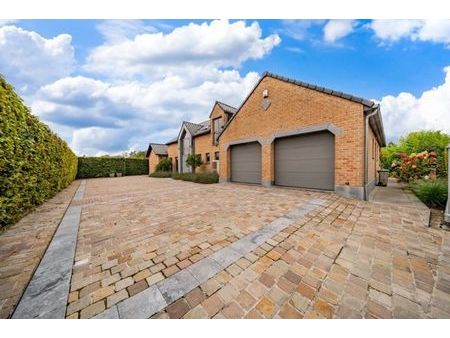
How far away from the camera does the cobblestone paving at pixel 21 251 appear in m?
1.69

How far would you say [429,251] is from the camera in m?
2.51

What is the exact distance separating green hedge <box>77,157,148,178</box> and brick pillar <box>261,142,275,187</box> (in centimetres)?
1985

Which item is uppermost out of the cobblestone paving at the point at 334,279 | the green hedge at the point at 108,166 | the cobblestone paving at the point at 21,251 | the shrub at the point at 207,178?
the green hedge at the point at 108,166

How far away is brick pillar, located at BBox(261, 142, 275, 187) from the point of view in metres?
8.46

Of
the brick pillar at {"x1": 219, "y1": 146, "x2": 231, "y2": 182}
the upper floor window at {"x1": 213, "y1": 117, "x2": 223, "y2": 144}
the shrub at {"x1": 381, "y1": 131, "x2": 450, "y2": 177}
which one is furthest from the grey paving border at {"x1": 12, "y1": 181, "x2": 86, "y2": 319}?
the shrub at {"x1": 381, "y1": 131, "x2": 450, "y2": 177}

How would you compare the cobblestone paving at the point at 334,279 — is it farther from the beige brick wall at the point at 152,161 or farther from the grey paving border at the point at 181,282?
the beige brick wall at the point at 152,161

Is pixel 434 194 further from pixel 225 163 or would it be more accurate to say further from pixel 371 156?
pixel 225 163

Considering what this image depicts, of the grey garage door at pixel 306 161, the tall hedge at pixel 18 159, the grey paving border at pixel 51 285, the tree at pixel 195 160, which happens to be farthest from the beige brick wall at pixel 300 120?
Answer: the tall hedge at pixel 18 159

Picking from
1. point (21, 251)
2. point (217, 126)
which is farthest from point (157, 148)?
point (21, 251)

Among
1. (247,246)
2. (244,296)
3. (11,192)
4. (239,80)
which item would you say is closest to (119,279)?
(244,296)

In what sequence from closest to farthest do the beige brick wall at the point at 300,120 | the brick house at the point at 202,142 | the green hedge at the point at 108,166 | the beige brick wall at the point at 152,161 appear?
the beige brick wall at the point at 300,120 < the brick house at the point at 202,142 < the green hedge at the point at 108,166 < the beige brick wall at the point at 152,161

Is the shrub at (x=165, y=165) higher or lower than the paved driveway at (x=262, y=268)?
higher

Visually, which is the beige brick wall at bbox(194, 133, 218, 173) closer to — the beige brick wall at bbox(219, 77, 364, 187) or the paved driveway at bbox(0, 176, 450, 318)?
the beige brick wall at bbox(219, 77, 364, 187)

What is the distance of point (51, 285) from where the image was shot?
5.94 ft
